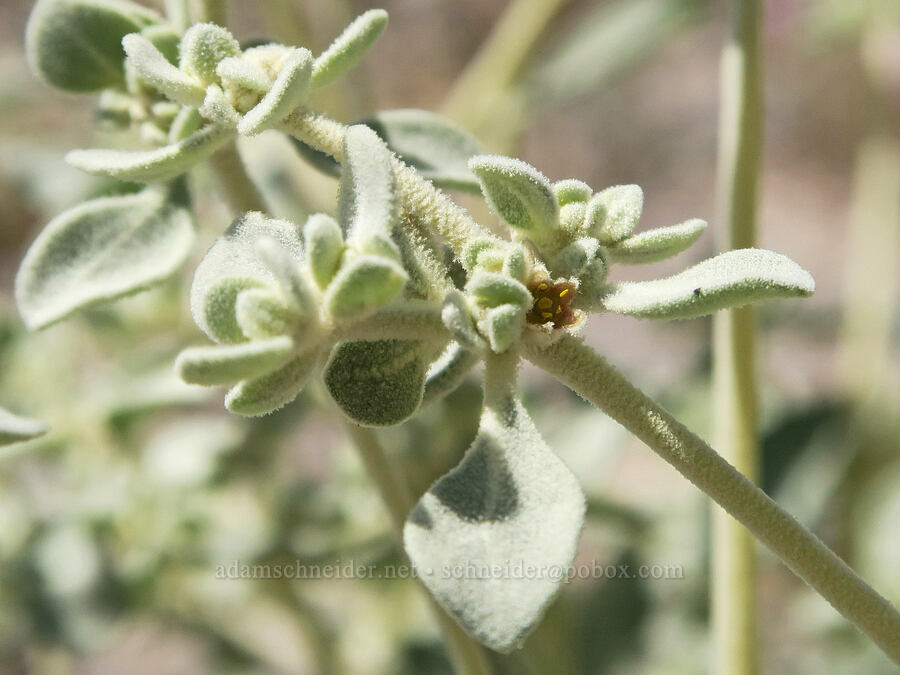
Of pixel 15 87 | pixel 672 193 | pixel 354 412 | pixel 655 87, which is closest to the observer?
pixel 354 412

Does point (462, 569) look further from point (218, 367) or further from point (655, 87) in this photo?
point (655, 87)

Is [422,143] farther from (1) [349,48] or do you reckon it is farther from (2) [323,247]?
(2) [323,247]

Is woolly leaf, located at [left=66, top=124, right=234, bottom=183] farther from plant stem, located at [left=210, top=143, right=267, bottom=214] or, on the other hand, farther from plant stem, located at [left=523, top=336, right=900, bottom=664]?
plant stem, located at [left=523, top=336, right=900, bottom=664]

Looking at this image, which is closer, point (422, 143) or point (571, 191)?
point (571, 191)

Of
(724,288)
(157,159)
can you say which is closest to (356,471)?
(157,159)

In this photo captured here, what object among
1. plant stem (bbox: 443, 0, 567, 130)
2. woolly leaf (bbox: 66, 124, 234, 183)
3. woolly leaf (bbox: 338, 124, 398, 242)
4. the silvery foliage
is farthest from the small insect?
plant stem (bbox: 443, 0, 567, 130)

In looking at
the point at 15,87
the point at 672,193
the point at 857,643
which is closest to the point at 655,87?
the point at 672,193
